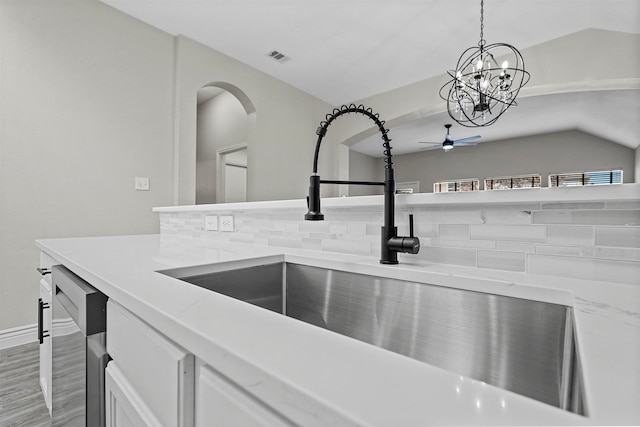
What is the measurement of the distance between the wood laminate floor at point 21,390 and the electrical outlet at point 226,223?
1.15m

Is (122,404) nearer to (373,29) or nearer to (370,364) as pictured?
(370,364)

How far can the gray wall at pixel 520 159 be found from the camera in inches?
182

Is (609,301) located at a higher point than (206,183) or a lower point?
lower

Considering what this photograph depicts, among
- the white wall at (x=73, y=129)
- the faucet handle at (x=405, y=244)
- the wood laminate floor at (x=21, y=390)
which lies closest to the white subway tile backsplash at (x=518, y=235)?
the faucet handle at (x=405, y=244)

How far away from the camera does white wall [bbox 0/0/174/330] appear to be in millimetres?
2180

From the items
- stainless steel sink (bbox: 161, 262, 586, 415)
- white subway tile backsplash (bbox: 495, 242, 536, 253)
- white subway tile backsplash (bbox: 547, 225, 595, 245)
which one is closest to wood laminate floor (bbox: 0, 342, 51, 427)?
stainless steel sink (bbox: 161, 262, 586, 415)

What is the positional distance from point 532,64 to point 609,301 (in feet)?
13.0

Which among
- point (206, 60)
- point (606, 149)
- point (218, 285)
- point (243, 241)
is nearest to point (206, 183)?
point (206, 60)

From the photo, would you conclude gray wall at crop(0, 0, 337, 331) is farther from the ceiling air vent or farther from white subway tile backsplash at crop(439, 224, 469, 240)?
white subway tile backsplash at crop(439, 224, 469, 240)

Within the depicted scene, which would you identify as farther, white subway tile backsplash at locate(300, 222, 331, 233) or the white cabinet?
the white cabinet

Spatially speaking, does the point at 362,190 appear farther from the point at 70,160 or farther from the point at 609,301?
the point at 609,301

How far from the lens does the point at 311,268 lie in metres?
0.96

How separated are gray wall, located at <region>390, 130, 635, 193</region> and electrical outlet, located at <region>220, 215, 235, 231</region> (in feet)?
13.3

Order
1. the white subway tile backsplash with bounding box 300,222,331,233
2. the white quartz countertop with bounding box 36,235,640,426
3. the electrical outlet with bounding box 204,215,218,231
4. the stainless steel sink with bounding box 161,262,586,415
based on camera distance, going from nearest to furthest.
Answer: the white quartz countertop with bounding box 36,235,640,426, the stainless steel sink with bounding box 161,262,586,415, the white subway tile backsplash with bounding box 300,222,331,233, the electrical outlet with bounding box 204,215,218,231
